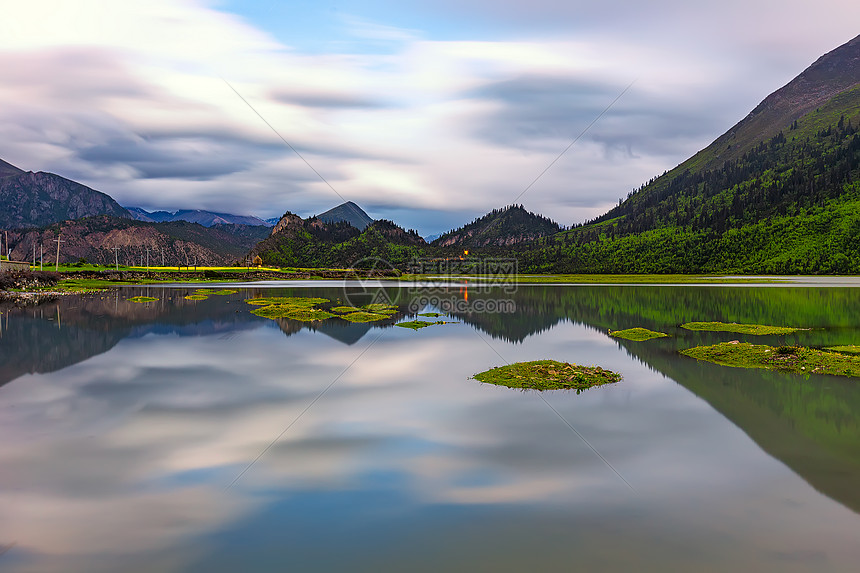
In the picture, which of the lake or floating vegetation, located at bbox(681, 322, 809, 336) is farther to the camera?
floating vegetation, located at bbox(681, 322, 809, 336)

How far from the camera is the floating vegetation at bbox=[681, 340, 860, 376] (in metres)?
31.5

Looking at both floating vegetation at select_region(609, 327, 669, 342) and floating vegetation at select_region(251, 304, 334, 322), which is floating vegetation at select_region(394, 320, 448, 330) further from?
floating vegetation at select_region(609, 327, 669, 342)

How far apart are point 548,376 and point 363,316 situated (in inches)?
1610

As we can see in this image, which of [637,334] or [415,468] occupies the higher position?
[637,334]

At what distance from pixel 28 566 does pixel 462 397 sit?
19.0m

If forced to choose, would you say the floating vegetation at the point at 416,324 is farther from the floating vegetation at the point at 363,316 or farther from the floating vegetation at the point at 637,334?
the floating vegetation at the point at 637,334

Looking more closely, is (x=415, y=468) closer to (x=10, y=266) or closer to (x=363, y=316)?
(x=363, y=316)

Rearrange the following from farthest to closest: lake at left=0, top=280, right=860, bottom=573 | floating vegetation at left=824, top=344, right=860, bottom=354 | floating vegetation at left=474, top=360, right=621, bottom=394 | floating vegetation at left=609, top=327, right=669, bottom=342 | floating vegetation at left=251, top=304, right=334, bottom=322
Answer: floating vegetation at left=251, top=304, right=334, bottom=322
floating vegetation at left=609, top=327, right=669, bottom=342
floating vegetation at left=824, top=344, right=860, bottom=354
floating vegetation at left=474, top=360, right=621, bottom=394
lake at left=0, top=280, right=860, bottom=573

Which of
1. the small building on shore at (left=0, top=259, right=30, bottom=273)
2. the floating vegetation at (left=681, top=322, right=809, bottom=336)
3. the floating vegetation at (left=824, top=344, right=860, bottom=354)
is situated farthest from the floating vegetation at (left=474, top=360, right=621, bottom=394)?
the small building on shore at (left=0, top=259, right=30, bottom=273)

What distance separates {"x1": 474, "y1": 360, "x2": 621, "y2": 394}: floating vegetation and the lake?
118 centimetres

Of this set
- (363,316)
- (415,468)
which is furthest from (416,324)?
(415,468)

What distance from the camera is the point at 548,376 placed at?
99.8ft

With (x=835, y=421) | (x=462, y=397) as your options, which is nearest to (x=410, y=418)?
(x=462, y=397)

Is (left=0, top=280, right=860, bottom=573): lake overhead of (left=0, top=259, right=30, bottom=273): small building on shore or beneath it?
beneath
